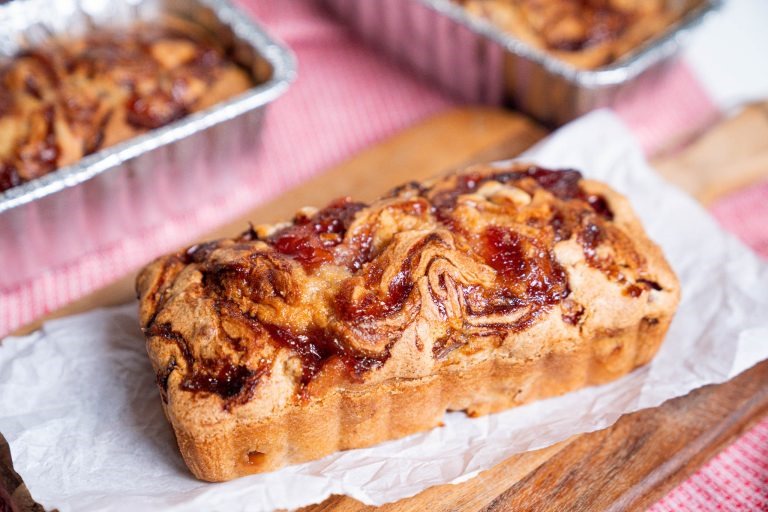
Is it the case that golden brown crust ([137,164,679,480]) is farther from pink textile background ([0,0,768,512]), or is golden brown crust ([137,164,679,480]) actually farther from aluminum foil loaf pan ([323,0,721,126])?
aluminum foil loaf pan ([323,0,721,126])

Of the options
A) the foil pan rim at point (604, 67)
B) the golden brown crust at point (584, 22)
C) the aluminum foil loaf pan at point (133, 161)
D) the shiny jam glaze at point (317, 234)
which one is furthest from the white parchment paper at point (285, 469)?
the golden brown crust at point (584, 22)

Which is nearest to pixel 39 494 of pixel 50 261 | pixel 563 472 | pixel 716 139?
pixel 50 261

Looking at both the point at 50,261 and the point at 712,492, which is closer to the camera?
the point at 712,492

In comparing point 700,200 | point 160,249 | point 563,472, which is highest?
point 700,200

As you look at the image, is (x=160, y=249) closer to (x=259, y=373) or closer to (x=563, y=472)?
(x=259, y=373)

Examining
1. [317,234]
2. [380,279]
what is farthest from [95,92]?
[380,279]

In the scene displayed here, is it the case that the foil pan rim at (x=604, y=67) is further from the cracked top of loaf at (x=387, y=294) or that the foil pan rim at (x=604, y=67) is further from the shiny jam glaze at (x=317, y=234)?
the shiny jam glaze at (x=317, y=234)

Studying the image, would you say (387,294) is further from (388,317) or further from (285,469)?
(285,469)
